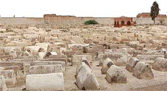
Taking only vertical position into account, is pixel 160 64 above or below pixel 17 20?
below

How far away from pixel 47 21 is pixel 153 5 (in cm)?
2427

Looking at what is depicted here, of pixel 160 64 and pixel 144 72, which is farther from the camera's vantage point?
pixel 160 64

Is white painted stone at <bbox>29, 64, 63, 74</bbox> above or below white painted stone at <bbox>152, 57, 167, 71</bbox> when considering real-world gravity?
above

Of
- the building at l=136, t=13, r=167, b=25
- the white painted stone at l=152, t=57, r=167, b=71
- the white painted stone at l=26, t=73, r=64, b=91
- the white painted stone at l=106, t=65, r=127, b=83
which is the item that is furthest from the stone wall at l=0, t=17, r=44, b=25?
the white painted stone at l=26, t=73, r=64, b=91

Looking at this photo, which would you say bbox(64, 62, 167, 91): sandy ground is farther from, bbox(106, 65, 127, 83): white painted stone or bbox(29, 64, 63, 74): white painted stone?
bbox(29, 64, 63, 74): white painted stone

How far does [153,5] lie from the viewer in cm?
5094

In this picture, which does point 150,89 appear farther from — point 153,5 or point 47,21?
point 47,21

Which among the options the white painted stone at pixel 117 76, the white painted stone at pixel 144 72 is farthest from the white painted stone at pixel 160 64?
the white painted stone at pixel 117 76

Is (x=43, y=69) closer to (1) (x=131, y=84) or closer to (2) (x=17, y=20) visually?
(1) (x=131, y=84)

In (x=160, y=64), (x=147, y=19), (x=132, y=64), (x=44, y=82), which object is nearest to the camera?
(x=44, y=82)

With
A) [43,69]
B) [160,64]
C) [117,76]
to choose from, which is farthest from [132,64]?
[43,69]

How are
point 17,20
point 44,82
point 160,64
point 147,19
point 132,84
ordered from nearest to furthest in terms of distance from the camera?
point 44,82
point 132,84
point 160,64
point 17,20
point 147,19

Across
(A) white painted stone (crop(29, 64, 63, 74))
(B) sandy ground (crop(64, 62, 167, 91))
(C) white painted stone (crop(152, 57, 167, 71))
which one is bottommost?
(B) sandy ground (crop(64, 62, 167, 91))

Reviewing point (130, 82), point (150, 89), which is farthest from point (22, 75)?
point (150, 89)
